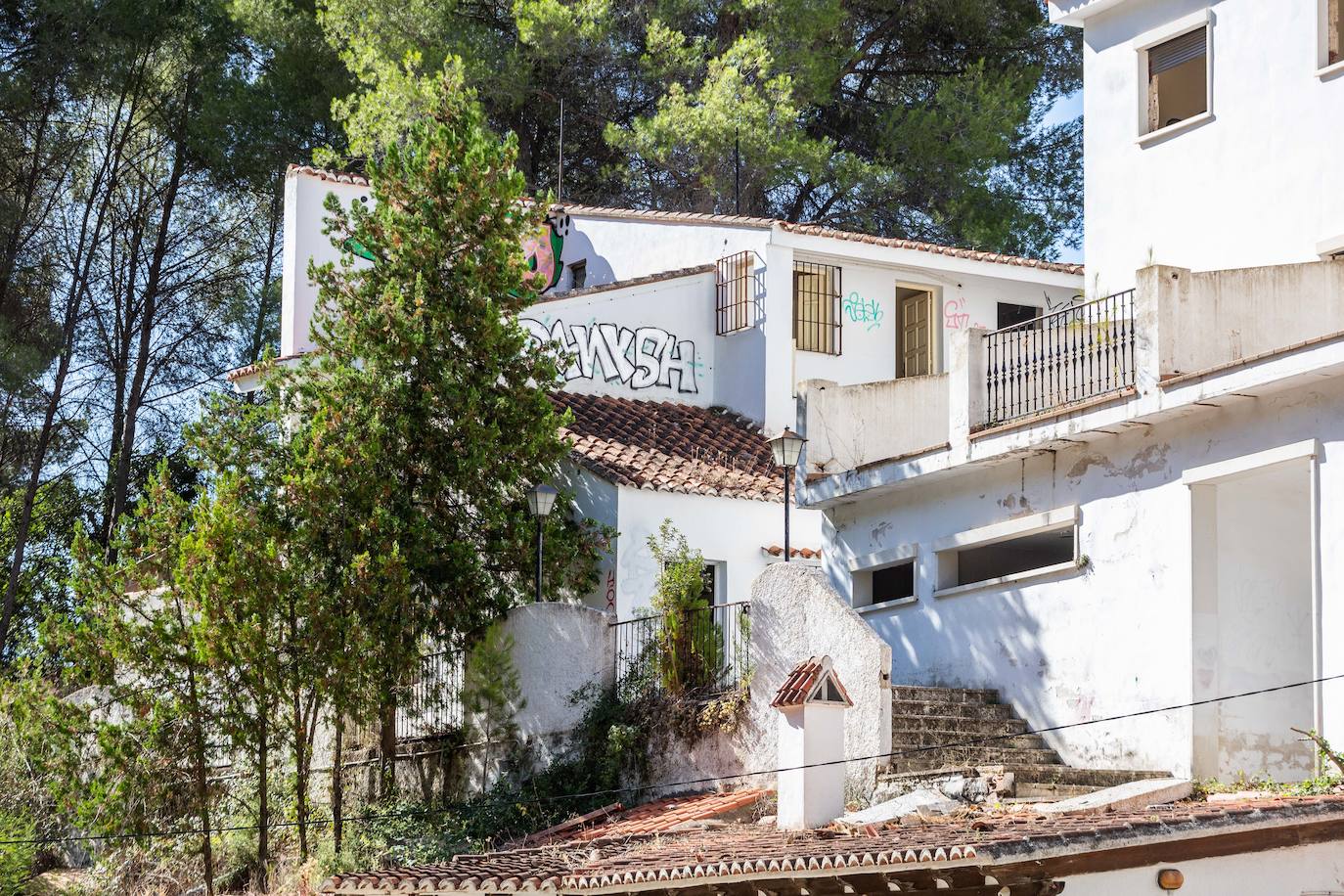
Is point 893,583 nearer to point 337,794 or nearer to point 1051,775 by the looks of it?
point 1051,775

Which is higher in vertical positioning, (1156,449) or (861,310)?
(861,310)

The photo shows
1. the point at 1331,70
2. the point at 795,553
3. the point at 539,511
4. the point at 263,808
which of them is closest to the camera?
the point at 1331,70

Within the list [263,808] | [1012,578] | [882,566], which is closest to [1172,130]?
[1012,578]

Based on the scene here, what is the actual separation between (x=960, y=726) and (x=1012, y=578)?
5.60ft

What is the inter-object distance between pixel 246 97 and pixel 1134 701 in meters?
25.0

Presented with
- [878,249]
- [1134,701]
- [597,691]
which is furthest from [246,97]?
[1134,701]

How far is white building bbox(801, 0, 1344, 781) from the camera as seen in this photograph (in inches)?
647

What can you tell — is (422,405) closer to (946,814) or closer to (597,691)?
(597,691)

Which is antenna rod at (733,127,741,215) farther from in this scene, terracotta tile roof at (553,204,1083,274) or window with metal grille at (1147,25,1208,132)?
window with metal grille at (1147,25,1208,132)

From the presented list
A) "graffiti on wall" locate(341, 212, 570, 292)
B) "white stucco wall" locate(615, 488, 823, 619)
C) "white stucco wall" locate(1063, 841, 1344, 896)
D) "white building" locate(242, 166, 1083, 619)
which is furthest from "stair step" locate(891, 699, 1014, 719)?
"graffiti on wall" locate(341, 212, 570, 292)

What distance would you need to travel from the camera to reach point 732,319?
89.0 ft

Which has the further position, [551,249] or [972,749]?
[551,249]

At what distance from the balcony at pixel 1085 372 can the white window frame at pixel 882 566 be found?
836 mm

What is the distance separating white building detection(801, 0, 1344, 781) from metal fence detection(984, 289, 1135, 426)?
32mm
